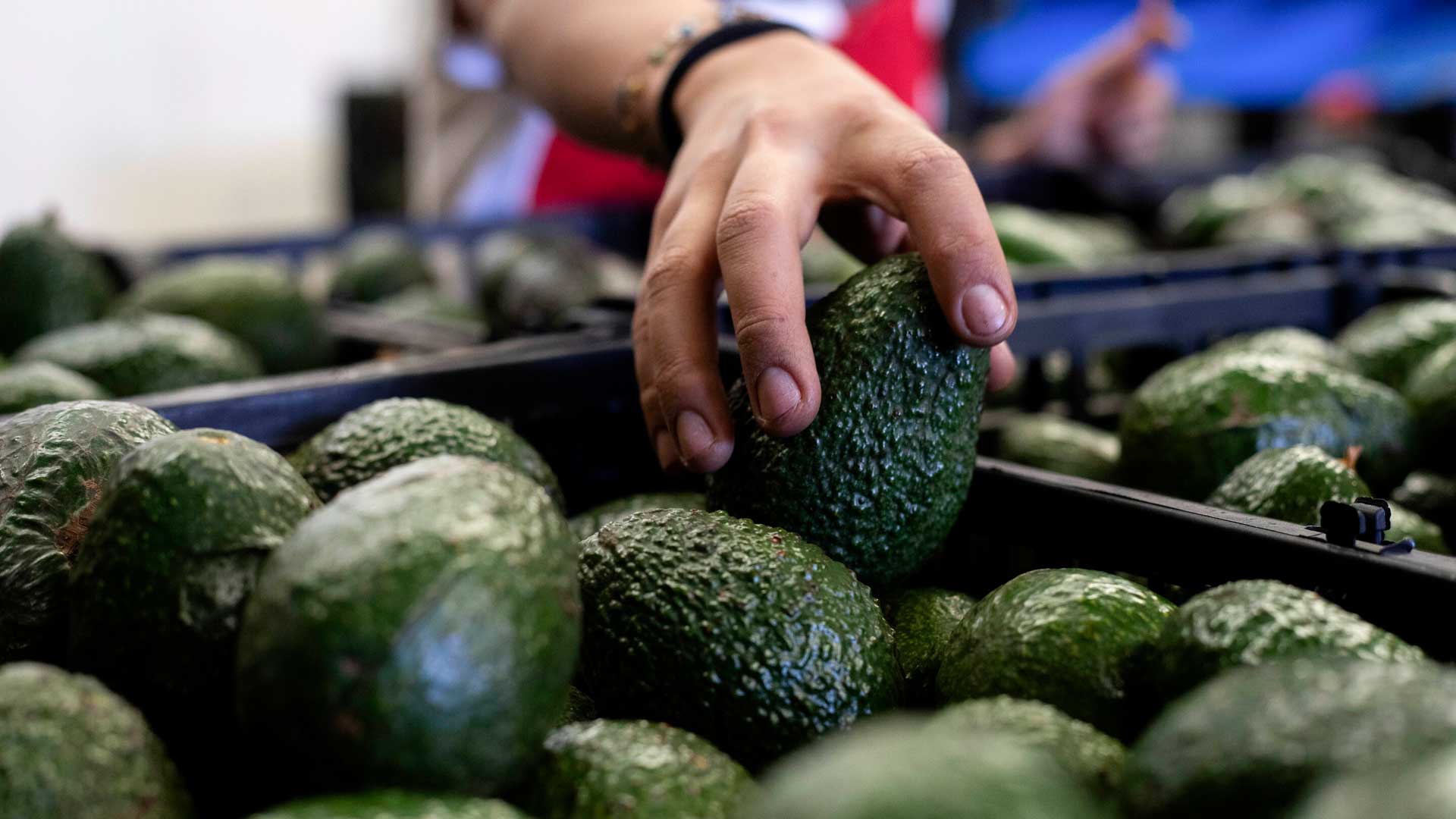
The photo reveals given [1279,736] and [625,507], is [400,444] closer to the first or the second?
[625,507]

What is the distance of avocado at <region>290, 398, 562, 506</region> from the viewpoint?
52.6 inches

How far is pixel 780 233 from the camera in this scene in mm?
1371

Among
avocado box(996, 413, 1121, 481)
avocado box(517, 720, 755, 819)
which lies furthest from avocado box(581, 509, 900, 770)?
avocado box(996, 413, 1121, 481)

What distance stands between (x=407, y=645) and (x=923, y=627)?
2.11 ft

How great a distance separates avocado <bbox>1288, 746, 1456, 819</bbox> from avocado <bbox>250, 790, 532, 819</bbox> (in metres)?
0.50

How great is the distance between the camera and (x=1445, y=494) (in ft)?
5.57

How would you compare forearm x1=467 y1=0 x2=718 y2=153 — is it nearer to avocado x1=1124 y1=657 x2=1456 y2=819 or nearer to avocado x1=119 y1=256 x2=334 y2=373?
avocado x1=119 y1=256 x2=334 y2=373

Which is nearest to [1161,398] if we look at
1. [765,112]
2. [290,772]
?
[765,112]

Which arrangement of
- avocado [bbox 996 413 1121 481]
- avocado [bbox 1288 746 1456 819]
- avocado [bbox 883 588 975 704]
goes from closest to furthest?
avocado [bbox 1288 746 1456 819] < avocado [bbox 883 588 975 704] < avocado [bbox 996 413 1121 481]

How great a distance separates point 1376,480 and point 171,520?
1497 mm

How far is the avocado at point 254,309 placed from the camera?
2455 millimetres

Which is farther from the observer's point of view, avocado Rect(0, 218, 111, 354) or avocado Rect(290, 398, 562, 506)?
avocado Rect(0, 218, 111, 354)

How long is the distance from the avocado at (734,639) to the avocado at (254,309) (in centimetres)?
153

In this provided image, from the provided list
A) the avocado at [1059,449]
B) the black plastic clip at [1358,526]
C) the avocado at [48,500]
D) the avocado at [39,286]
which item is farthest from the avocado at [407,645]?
the avocado at [39,286]
